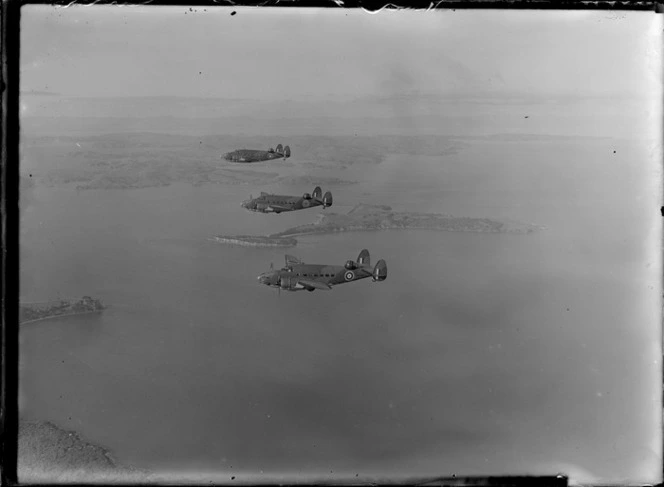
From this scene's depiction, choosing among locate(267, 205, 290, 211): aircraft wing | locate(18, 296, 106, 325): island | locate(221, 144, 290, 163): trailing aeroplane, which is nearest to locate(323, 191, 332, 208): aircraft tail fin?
locate(267, 205, 290, 211): aircraft wing

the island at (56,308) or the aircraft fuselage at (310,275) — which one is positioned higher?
the aircraft fuselage at (310,275)

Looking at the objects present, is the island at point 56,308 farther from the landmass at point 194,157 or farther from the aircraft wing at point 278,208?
the aircraft wing at point 278,208

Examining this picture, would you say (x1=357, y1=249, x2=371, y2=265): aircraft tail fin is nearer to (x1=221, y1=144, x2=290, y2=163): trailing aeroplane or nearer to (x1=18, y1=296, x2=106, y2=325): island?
(x1=221, y1=144, x2=290, y2=163): trailing aeroplane

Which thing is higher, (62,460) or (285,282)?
(285,282)

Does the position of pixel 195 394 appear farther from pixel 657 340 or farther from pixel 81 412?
pixel 657 340

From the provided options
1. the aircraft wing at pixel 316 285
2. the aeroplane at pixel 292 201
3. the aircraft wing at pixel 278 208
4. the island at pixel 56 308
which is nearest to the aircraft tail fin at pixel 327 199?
the aeroplane at pixel 292 201

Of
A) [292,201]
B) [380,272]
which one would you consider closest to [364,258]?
[380,272]

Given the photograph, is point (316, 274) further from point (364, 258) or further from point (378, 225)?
point (378, 225)
